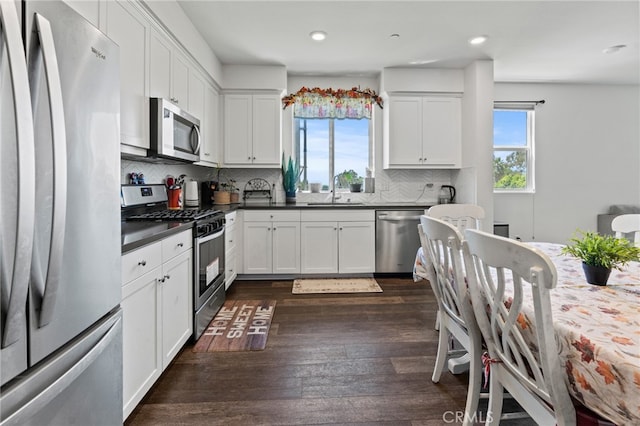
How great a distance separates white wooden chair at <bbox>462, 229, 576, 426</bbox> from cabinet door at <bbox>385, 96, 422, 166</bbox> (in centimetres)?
312

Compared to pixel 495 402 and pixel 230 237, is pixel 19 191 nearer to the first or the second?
pixel 495 402

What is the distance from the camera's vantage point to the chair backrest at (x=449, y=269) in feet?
4.45

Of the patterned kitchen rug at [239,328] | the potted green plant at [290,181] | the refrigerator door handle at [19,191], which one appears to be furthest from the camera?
the potted green plant at [290,181]

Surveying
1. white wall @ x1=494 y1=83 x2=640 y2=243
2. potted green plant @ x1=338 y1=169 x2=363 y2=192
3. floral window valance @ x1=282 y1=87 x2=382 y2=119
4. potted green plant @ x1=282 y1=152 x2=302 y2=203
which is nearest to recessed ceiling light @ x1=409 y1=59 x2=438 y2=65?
floral window valance @ x1=282 y1=87 x2=382 y2=119

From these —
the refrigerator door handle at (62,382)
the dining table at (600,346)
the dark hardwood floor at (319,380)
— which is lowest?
the dark hardwood floor at (319,380)

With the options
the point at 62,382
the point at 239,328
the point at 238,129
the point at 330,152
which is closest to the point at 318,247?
the point at 330,152

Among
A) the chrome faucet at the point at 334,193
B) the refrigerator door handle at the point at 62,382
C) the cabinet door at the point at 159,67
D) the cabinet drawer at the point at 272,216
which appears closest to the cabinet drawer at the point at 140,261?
the refrigerator door handle at the point at 62,382

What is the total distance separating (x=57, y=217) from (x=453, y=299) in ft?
5.31

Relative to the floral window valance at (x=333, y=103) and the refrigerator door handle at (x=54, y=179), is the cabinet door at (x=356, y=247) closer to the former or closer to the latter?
the floral window valance at (x=333, y=103)

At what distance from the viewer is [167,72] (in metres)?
2.64

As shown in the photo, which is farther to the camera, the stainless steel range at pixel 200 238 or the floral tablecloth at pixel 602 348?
the stainless steel range at pixel 200 238

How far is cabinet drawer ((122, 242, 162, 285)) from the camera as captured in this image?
1436 mm

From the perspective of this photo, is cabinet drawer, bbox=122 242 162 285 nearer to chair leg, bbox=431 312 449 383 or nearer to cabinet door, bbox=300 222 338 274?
chair leg, bbox=431 312 449 383

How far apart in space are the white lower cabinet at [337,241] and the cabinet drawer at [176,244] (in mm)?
1862
